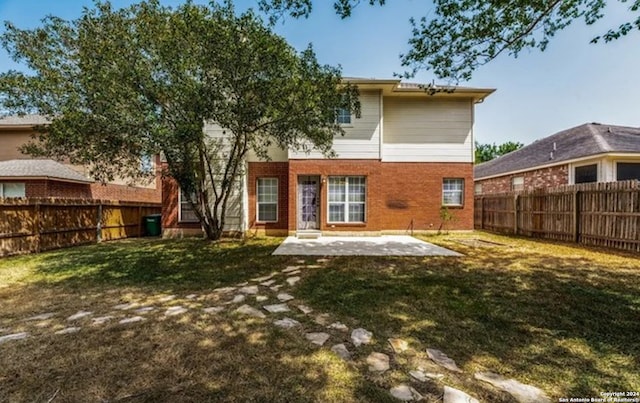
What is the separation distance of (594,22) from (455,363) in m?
8.33

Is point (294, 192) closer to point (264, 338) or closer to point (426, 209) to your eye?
point (426, 209)

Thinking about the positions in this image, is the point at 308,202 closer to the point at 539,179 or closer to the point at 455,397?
the point at 455,397

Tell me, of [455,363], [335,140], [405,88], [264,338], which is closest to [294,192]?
[335,140]

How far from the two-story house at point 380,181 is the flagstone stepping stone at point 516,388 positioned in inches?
372

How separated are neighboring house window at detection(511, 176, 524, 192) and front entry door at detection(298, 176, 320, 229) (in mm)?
13674

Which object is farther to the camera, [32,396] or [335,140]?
[335,140]

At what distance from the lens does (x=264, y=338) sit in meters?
3.46

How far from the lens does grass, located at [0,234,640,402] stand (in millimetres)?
2566

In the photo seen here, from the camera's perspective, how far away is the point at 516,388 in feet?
8.29

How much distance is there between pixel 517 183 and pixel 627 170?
531 centimetres

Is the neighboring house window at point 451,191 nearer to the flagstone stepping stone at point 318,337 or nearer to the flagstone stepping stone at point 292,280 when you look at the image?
the flagstone stepping stone at point 292,280

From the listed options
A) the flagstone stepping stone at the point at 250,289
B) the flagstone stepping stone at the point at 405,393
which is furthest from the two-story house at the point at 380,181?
the flagstone stepping stone at the point at 405,393

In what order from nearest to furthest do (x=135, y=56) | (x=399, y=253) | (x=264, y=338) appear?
(x=264, y=338) → (x=135, y=56) → (x=399, y=253)

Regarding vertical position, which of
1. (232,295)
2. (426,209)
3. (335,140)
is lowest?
(232,295)
